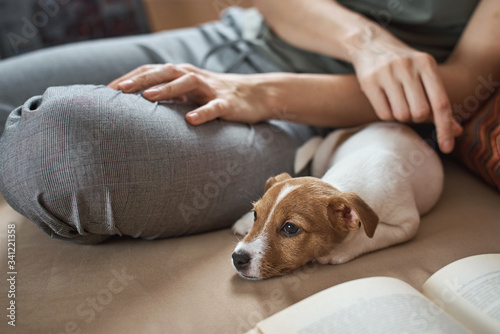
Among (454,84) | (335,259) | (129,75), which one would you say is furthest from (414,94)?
(129,75)

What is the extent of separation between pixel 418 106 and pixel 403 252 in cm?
50

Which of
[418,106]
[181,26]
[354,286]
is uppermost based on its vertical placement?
[418,106]

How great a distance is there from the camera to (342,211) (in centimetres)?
120

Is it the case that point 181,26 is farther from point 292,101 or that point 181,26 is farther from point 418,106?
point 418,106

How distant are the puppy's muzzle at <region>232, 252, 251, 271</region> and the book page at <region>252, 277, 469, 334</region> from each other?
23 cm

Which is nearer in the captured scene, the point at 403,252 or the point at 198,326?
the point at 198,326

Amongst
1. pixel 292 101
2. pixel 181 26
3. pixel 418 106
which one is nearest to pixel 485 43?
pixel 418 106

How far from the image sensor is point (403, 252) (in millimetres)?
1198

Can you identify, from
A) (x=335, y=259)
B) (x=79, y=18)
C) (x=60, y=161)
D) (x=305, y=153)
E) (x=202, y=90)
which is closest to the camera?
(x=60, y=161)

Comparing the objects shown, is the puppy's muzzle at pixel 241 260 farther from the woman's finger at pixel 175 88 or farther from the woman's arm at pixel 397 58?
the woman's arm at pixel 397 58

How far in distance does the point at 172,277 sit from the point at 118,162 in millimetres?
350

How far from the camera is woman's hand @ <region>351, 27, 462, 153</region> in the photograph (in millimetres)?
1358

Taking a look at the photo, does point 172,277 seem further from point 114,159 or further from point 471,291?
point 471,291

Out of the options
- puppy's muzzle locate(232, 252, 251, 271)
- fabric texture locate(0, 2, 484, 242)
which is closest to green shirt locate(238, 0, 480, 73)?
fabric texture locate(0, 2, 484, 242)
